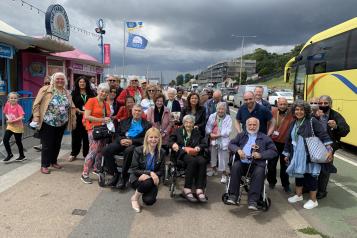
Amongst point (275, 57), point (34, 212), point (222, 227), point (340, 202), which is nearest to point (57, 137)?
point (34, 212)

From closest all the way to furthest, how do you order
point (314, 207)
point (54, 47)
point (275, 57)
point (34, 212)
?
point (34, 212)
point (314, 207)
point (54, 47)
point (275, 57)

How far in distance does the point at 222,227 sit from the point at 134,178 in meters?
1.42

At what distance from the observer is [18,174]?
19.7ft

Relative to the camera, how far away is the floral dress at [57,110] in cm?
617

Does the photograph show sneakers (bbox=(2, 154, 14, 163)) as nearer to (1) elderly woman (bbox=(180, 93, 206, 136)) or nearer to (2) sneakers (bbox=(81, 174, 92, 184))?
(2) sneakers (bbox=(81, 174, 92, 184))

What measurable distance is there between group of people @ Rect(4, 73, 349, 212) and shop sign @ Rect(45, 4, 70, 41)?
6380mm

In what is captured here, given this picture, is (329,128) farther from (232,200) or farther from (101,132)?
(101,132)

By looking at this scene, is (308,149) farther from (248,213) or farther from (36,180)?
(36,180)

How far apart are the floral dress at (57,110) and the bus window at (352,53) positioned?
7.31 metres

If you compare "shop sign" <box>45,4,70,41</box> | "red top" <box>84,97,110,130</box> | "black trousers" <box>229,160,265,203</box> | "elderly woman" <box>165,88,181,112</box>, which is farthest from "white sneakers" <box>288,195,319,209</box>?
"shop sign" <box>45,4,70,41</box>

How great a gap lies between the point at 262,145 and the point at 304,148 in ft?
2.07

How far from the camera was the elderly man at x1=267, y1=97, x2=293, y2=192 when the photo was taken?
572 centimetres

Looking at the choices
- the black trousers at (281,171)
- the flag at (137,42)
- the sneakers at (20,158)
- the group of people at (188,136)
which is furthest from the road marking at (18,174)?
the flag at (137,42)

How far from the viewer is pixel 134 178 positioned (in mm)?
4793
